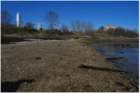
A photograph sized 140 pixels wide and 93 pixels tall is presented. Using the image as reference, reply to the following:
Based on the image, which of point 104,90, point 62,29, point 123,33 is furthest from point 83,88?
point 123,33

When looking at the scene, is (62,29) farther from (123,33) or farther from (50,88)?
(50,88)

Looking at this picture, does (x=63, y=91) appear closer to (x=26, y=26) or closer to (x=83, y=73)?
(x=83, y=73)

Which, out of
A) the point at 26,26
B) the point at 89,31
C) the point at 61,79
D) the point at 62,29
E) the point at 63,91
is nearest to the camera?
the point at 63,91

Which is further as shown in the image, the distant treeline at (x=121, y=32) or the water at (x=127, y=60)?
the distant treeline at (x=121, y=32)

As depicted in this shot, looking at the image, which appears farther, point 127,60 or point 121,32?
point 121,32

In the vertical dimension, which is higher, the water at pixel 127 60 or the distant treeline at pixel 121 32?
the distant treeline at pixel 121 32

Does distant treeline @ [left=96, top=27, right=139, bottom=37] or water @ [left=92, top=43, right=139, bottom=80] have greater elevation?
distant treeline @ [left=96, top=27, right=139, bottom=37]

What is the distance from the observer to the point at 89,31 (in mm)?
123500

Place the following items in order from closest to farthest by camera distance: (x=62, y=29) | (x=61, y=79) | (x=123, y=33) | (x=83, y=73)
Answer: (x=61, y=79)
(x=83, y=73)
(x=62, y=29)
(x=123, y=33)

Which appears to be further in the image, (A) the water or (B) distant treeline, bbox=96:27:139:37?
(B) distant treeline, bbox=96:27:139:37

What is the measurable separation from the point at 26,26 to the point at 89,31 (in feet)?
136

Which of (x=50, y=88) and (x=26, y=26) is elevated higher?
(x=26, y=26)

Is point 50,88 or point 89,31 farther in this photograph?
point 89,31

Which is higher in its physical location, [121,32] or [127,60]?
[121,32]
